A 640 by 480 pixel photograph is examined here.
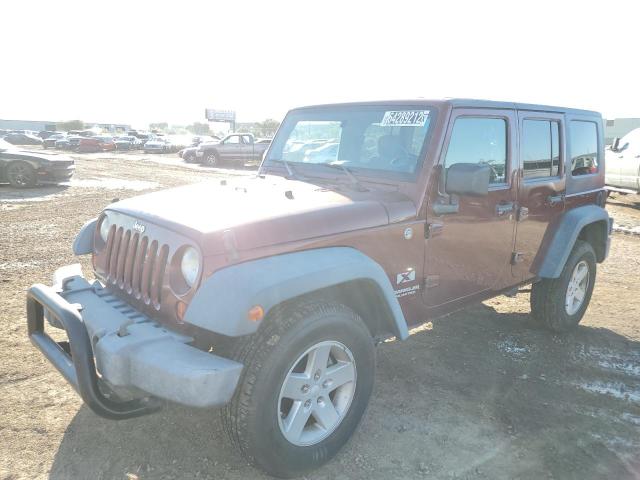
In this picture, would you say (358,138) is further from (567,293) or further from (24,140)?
(24,140)

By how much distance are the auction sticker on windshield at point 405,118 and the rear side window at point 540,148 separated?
41.8 inches

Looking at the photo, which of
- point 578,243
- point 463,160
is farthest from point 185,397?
point 578,243

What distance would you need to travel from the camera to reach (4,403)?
3.27 metres

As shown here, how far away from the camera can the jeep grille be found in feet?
8.64

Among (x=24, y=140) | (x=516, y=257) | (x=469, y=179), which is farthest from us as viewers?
(x=24, y=140)

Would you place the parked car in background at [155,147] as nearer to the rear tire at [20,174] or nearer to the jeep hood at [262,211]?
the rear tire at [20,174]

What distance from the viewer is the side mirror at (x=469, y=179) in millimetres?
2967

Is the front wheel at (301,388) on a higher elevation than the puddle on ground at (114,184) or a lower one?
lower

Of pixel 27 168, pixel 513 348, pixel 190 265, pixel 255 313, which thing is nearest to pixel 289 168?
pixel 190 265

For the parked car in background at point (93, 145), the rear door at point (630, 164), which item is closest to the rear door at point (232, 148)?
the rear door at point (630, 164)

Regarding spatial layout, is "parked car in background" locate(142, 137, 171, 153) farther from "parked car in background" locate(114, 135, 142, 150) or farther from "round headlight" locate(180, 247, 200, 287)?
"round headlight" locate(180, 247, 200, 287)

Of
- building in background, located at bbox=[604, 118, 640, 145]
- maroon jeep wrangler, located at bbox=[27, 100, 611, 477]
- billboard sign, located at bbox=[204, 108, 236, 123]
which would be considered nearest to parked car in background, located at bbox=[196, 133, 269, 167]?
maroon jeep wrangler, located at bbox=[27, 100, 611, 477]

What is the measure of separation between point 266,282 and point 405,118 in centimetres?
166

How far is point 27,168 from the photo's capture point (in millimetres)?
13320
